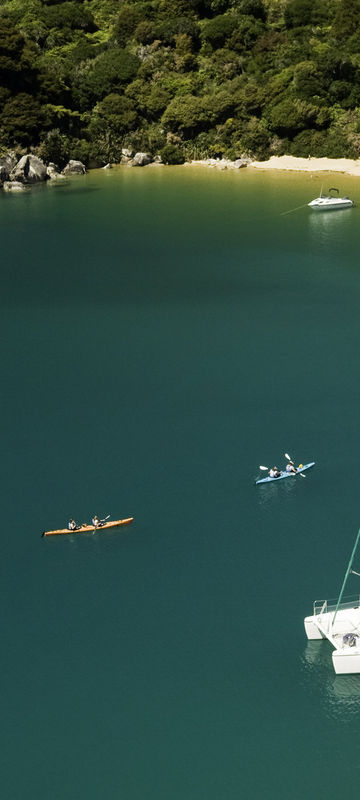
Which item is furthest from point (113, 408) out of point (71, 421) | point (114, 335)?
point (114, 335)

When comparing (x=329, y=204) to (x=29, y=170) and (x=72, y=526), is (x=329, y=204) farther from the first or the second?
(x=72, y=526)

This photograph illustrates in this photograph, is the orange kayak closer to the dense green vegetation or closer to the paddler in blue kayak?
the paddler in blue kayak

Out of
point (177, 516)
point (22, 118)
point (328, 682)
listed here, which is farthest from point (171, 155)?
point (328, 682)

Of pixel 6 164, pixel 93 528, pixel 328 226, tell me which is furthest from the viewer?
pixel 6 164

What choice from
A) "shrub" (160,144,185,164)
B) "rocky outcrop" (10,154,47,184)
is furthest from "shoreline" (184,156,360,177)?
"rocky outcrop" (10,154,47,184)

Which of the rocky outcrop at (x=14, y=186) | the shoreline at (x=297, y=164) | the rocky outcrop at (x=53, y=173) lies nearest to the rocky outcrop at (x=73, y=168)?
the rocky outcrop at (x=53, y=173)
